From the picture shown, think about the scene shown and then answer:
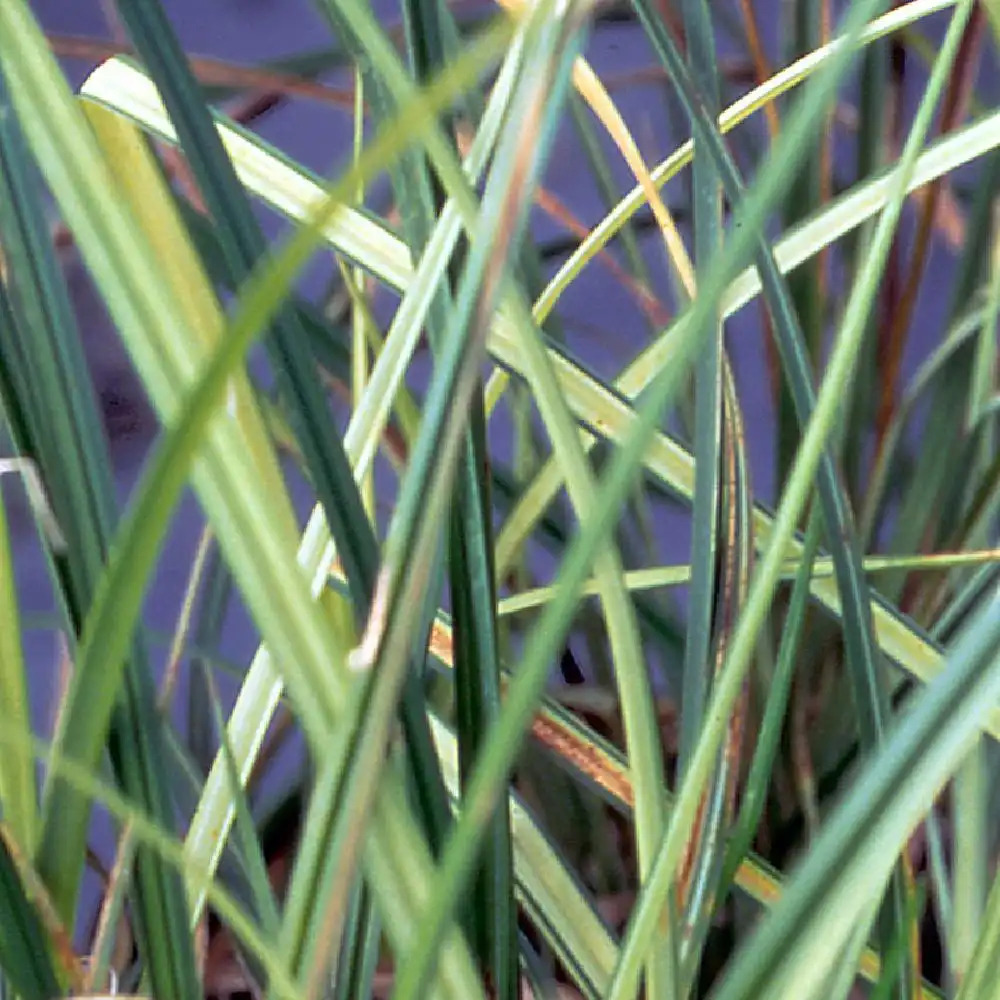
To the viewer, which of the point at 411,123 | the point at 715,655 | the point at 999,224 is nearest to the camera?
the point at 411,123

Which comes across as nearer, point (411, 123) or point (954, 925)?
point (411, 123)

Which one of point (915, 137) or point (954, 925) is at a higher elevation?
point (915, 137)

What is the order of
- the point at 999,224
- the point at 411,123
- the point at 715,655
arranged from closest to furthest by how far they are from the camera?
the point at 411,123 → the point at 715,655 → the point at 999,224

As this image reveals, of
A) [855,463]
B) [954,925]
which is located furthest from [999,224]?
[954,925]

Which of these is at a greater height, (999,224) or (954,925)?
(999,224)

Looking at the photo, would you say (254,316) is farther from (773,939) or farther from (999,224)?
(999,224)

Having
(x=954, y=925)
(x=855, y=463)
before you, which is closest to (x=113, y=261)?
(x=954, y=925)

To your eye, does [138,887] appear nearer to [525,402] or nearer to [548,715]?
[548,715]

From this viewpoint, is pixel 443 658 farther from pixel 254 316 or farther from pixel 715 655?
pixel 254 316

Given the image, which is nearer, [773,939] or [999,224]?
[773,939]
